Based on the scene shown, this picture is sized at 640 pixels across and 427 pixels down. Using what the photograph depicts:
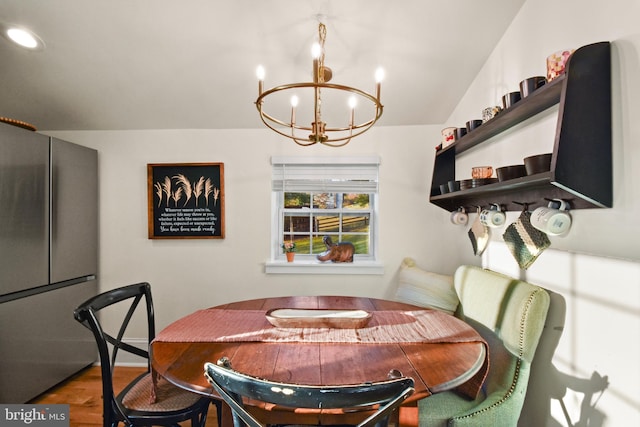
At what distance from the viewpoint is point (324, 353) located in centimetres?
122

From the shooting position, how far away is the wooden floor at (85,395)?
6.80ft

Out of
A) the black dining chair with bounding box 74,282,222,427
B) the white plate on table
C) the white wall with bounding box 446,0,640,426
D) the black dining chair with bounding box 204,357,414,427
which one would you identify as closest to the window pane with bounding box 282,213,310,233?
the white plate on table

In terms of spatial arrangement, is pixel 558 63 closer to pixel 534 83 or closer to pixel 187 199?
pixel 534 83

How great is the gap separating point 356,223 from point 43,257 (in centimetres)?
236

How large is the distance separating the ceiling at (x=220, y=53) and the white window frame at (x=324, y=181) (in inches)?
16.8

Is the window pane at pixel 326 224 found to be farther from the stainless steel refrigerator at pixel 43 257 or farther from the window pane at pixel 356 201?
the stainless steel refrigerator at pixel 43 257

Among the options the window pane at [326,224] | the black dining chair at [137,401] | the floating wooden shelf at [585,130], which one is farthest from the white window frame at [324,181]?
the floating wooden shelf at [585,130]

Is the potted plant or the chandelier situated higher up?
the chandelier

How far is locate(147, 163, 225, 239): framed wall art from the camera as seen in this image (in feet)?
9.29

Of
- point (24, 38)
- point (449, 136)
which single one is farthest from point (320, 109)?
point (24, 38)

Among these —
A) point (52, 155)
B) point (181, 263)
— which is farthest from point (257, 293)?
point (52, 155)

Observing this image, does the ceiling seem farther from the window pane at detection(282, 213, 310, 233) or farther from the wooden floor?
the wooden floor

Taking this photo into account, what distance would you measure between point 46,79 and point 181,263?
1.61m

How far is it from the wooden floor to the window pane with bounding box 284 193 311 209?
1.64 meters
